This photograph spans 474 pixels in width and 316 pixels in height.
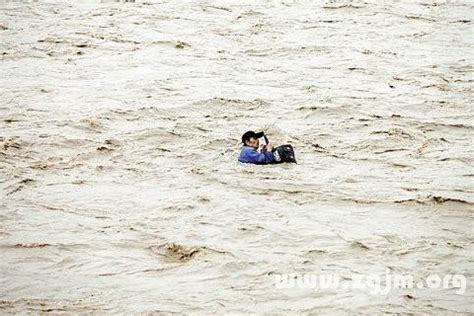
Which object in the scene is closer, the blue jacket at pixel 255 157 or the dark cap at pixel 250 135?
the blue jacket at pixel 255 157

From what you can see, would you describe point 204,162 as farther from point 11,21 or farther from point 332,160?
point 11,21

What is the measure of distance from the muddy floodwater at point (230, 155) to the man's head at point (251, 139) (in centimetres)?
21

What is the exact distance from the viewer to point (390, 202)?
14.3ft

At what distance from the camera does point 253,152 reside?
488 cm

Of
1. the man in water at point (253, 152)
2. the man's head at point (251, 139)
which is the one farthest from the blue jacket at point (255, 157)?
the man's head at point (251, 139)

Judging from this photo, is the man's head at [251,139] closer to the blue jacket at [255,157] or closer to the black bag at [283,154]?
the blue jacket at [255,157]

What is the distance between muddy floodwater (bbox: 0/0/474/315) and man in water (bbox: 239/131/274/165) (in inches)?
2.7

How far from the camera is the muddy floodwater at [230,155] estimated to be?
3.60 m

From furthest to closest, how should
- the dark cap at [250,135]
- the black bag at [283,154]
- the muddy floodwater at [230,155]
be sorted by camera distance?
the dark cap at [250,135] < the black bag at [283,154] < the muddy floodwater at [230,155]

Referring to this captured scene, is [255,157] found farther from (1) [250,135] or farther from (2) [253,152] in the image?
(1) [250,135]

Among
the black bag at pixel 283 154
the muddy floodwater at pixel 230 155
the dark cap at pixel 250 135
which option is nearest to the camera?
the muddy floodwater at pixel 230 155

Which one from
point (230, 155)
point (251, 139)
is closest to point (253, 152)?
point (251, 139)

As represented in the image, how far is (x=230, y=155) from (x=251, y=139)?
9.9 inches

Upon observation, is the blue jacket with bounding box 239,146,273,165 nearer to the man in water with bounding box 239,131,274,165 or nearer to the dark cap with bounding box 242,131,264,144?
the man in water with bounding box 239,131,274,165
